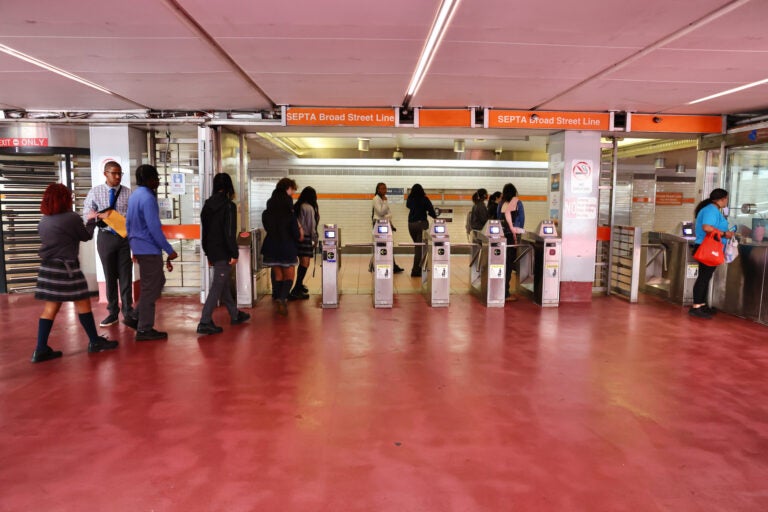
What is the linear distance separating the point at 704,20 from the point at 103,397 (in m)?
4.98

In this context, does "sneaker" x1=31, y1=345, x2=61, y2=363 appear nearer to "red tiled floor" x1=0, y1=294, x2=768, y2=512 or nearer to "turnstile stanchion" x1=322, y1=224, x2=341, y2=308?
"red tiled floor" x1=0, y1=294, x2=768, y2=512

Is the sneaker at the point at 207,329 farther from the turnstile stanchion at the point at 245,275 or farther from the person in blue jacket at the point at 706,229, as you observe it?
the person in blue jacket at the point at 706,229

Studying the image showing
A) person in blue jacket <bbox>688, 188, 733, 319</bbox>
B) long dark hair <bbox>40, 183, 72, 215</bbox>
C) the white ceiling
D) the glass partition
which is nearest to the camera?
the white ceiling

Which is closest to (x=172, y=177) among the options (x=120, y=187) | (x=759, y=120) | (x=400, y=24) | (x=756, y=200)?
(x=120, y=187)

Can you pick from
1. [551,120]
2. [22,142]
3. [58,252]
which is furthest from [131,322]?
[551,120]

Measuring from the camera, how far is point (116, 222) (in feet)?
17.2

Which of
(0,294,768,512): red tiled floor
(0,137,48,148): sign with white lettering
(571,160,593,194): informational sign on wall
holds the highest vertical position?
(0,137,48,148): sign with white lettering

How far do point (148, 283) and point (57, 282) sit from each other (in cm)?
80

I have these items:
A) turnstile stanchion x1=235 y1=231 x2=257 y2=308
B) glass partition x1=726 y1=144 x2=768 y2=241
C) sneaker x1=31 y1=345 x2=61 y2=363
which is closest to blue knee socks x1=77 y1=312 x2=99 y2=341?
sneaker x1=31 y1=345 x2=61 y2=363

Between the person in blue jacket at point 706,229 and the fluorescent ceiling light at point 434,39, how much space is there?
3862mm

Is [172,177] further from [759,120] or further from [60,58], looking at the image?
[759,120]

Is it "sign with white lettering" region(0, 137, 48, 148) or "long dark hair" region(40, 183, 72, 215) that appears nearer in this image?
"long dark hair" region(40, 183, 72, 215)

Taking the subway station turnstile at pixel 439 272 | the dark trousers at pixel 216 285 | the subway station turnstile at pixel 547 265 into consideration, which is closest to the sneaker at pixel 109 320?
the dark trousers at pixel 216 285

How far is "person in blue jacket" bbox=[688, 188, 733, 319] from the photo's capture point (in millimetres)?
6121
